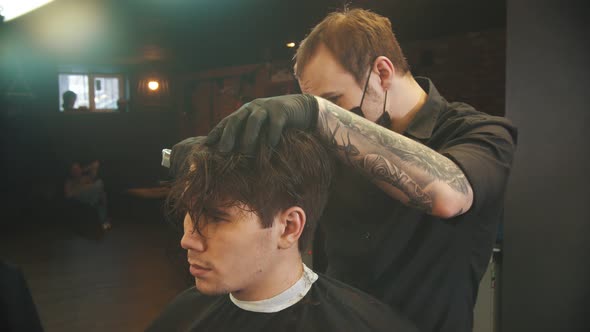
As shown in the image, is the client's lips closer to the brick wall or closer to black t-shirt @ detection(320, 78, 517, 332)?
black t-shirt @ detection(320, 78, 517, 332)

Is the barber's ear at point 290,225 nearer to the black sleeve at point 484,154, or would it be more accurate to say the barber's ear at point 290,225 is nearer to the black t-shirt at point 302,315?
the black t-shirt at point 302,315

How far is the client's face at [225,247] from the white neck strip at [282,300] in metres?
0.10

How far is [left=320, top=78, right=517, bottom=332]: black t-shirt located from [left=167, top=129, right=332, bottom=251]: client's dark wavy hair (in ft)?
0.71

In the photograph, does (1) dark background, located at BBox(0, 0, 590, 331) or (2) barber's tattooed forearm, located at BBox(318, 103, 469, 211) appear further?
(1) dark background, located at BBox(0, 0, 590, 331)

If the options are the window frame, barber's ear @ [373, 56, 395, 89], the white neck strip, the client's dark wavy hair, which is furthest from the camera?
the window frame

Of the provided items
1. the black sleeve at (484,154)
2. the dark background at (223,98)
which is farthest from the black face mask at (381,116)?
the dark background at (223,98)

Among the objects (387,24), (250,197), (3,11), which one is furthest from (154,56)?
(250,197)

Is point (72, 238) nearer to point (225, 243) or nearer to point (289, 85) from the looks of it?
point (289, 85)

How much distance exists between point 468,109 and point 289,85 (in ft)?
4.44

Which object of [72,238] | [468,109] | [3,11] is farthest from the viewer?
[72,238]

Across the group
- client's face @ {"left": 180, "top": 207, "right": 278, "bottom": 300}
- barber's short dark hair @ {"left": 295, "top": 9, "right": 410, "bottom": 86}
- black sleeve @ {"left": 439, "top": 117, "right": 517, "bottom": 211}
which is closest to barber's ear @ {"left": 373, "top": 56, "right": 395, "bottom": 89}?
barber's short dark hair @ {"left": 295, "top": 9, "right": 410, "bottom": 86}

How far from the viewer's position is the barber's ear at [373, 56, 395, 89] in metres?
1.32

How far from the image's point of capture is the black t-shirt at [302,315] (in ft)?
4.00

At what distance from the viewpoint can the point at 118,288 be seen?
269 centimetres
